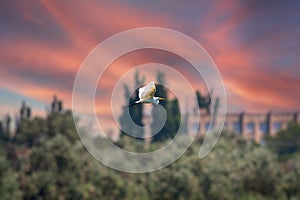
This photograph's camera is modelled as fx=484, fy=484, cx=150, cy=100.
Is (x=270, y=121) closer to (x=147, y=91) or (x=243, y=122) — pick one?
(x=243, y=122)

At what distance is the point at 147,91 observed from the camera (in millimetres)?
4523

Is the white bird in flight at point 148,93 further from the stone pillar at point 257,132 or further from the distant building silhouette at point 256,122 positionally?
the stone pillar at point 257,132

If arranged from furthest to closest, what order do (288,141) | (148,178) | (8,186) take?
(288,141) → (148,178) → (8,186)

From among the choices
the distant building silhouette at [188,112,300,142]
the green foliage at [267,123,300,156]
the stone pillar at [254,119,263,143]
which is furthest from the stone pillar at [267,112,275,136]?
the green foliage at [267,123,300,156]

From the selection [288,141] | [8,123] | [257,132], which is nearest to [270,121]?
[257,132]

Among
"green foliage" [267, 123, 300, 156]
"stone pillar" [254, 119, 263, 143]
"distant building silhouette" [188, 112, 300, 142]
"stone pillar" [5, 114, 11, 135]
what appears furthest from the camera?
"stone pillar" [254, 119, 263, 143]

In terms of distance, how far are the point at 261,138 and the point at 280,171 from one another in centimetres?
6619

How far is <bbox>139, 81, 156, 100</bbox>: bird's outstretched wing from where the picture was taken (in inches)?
178

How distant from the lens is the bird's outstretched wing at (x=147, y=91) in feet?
14.8

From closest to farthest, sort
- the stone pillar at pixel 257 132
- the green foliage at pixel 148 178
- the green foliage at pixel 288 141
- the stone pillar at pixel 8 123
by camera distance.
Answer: the green foliage at pixel 148 178 < the stone pillar at pixel 8 123 < the green foliage at pixel 288 141 < the stone pillar at pixel 257 132

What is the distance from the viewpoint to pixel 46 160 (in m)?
38.9

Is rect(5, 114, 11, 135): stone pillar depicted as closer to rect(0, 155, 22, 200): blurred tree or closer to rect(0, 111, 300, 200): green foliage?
rect(0, 111, 300, 200): green foliage

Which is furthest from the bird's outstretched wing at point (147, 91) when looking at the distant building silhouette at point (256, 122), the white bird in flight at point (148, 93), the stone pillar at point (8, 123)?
the distant building silhouette at point (256, 122)

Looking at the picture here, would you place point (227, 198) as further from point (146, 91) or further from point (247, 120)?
point (247, 120)
